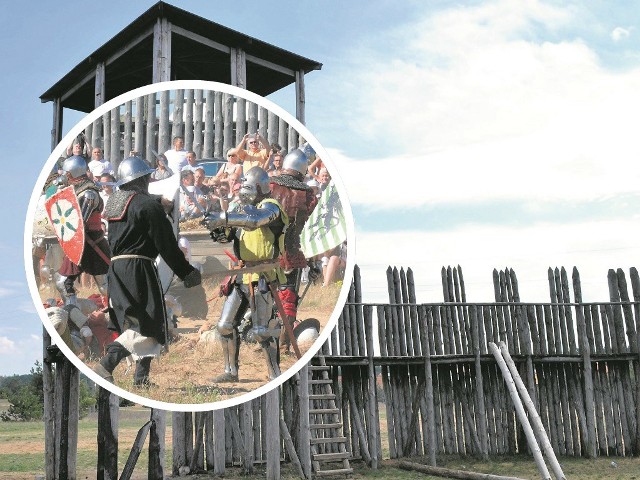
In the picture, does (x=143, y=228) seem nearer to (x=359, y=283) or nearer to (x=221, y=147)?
(x=221, y=147)

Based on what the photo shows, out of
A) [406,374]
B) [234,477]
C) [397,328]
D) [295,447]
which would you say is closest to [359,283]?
[397,328]

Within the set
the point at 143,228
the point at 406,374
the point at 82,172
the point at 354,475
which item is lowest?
the point at 354,475

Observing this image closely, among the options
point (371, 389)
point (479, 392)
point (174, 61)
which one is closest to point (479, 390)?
point (479, 392)

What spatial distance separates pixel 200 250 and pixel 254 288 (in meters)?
0.48

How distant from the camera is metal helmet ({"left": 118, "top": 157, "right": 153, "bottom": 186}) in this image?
573cm

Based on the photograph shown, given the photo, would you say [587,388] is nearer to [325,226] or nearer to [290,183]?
[325,226]

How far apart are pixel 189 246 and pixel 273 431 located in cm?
579

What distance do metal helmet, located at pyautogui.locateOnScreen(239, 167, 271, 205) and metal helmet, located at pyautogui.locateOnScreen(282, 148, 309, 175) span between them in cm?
17

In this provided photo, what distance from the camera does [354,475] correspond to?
1240 centimetres

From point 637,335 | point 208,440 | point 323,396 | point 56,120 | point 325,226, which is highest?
point 56,120

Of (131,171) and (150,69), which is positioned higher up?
(150,69)

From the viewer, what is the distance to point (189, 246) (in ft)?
18.7

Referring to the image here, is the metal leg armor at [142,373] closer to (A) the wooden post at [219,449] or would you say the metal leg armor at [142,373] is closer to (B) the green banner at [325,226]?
(B) the green banner at [325,226]

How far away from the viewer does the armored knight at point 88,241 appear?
18.5ft
